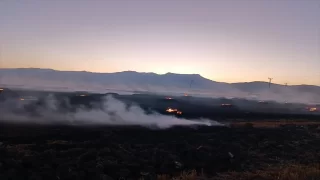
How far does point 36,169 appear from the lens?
18594 millimetres

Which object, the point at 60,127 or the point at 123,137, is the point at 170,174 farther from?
the point at 60,127

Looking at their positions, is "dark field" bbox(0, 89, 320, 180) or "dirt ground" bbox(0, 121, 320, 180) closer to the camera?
"dark field" bbox(0, 89, 320, 180)

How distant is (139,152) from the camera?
80.0ft

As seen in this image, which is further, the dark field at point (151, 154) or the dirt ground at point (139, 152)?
the dirt ground at point (139, 152)

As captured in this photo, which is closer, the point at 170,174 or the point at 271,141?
the point at 170,174

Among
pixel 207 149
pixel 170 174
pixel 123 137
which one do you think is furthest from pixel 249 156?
pixel 123 137

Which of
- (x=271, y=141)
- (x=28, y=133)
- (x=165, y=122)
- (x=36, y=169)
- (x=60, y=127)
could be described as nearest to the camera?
(x=36, y=169)

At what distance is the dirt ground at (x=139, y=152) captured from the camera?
19.0 meters

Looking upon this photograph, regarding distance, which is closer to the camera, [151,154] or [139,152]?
[151,154]

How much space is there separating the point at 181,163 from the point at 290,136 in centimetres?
1967

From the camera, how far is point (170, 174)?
64.3 feet

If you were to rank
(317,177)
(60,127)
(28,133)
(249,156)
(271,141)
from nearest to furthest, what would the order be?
(317,177)
(249,156)
(28,133)
(271,141)
(60,127)

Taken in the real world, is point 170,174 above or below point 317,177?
below

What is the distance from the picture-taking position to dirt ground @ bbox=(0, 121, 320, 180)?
19.0 metres
